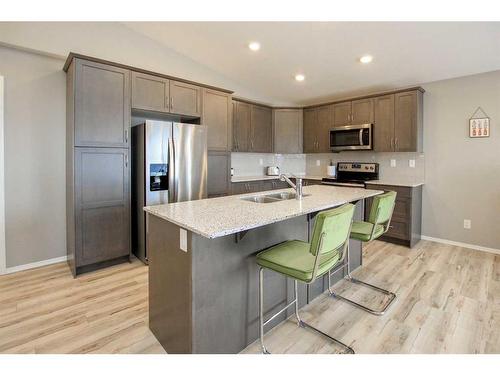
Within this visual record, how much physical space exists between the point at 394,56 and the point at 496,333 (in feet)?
10.0

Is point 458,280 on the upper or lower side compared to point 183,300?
lower

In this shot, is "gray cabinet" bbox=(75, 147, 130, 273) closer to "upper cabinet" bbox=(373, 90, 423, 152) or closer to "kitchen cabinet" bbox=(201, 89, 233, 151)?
"kitchen cabinet" bbox=(201, 89, 233, 151)

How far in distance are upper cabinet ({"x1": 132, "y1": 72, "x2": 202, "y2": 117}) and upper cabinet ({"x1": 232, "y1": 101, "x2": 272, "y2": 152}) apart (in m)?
1.05

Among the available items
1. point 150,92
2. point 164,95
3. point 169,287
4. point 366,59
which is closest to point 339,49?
point 366,59

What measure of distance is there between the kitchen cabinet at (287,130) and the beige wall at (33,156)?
134 inches

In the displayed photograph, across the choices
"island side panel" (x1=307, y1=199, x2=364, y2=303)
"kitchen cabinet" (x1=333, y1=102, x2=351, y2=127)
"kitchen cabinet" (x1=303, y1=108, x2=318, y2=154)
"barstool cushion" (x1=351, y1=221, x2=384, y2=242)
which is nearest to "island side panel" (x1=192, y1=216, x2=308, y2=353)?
"island side panel" (x1=307, y1=199, x2=364, y2=303)

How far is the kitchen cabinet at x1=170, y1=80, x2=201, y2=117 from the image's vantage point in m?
3.47

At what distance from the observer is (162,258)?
5.85ft

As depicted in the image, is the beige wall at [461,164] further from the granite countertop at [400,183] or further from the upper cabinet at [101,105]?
the upper cabinet at [101,105]

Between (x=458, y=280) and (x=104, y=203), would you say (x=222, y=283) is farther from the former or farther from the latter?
(x=458, y=280)

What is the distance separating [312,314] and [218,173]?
2426mm

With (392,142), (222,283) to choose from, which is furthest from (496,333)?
(392,142)

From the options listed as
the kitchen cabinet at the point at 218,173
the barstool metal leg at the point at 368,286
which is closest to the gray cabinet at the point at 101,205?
the kitchen cabinet at the point at 218,173

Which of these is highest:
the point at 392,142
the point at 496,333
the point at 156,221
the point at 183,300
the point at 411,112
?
the point at 411,112
